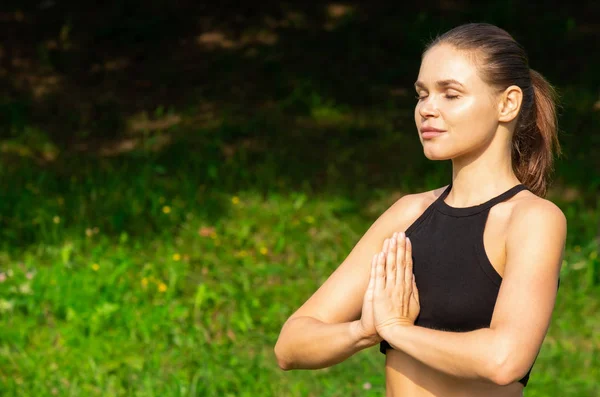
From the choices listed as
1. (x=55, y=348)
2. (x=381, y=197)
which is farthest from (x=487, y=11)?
(x=55, y=348)

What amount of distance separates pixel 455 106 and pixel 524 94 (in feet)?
0.85

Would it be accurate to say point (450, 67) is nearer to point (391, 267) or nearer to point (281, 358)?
point (391, 267)

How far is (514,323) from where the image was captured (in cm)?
236

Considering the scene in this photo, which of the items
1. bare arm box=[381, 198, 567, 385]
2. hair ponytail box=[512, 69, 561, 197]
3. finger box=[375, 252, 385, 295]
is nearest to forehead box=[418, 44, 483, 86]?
hair ponytail box=[512, 69, 561, 197]

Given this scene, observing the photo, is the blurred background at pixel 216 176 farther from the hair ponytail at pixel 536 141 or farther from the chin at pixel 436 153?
the chin at pixel 436 153

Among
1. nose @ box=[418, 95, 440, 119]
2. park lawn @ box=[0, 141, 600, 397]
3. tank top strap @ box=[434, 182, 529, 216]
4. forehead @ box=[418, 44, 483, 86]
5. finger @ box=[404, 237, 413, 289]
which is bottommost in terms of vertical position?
park lawn @ box=[0, 141, 600, 397]

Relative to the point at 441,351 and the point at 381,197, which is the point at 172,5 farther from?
the point at 441,351

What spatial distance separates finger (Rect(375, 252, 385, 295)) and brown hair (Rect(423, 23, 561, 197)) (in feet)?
1.59

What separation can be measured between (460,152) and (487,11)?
8.73 meters

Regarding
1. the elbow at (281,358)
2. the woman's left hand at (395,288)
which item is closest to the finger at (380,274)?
the woman's left hand at (395,288)

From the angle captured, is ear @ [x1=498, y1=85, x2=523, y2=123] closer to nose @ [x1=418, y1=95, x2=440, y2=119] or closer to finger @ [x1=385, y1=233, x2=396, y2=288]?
nose @ [x1=418, y1=95, x2=440, y2=119]

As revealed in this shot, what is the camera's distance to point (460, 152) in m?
2.60

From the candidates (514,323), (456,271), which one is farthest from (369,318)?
(514,323)

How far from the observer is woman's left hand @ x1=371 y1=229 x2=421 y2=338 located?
8.36 ft
